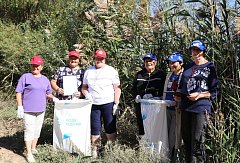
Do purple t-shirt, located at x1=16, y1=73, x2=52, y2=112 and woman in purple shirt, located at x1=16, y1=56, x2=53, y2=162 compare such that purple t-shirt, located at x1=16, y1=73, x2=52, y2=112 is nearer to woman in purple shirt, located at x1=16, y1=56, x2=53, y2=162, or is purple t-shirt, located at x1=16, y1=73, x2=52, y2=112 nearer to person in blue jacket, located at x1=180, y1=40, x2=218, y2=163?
woman in purple shirt, located at x1=16, y1=56, x2=53, y2=162

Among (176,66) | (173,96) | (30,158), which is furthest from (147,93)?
(30,158)

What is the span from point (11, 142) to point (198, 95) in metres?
3.44

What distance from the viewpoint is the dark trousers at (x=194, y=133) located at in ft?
13.4

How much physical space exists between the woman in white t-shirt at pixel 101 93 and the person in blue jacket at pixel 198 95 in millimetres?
1205

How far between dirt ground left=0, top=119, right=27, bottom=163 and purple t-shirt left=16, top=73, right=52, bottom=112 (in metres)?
0.78

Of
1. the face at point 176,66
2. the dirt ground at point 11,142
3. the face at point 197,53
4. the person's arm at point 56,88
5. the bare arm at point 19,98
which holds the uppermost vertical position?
the face at point 197,53

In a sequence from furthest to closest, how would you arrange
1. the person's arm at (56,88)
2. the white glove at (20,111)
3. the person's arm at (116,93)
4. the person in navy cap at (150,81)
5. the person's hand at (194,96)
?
the person's arm at (56,88)
the person's arm at (116,93)
the white glove at (20,111)
the person in navy cap at (150,81)
the person's hand at (194,96)

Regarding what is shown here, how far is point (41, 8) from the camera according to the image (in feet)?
42.2

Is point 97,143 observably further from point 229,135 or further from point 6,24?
point 6,24

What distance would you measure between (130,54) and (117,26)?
0.60 metres

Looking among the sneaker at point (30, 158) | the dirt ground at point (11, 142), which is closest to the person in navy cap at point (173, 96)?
the sneaker at point (30, 158)

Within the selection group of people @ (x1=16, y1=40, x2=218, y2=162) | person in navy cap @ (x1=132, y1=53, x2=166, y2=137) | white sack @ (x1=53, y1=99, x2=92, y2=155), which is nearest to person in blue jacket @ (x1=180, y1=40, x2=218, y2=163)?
group of people @ (x1=16, y1=40, x2=218, y2=162)

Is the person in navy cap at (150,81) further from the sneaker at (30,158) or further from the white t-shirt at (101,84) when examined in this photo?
the sneaker at (30,158)

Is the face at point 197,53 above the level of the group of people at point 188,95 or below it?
above
